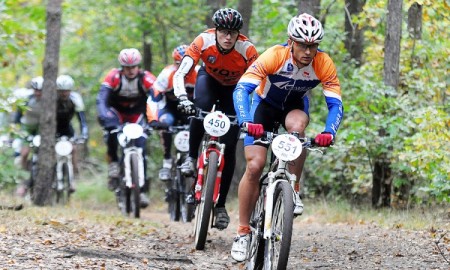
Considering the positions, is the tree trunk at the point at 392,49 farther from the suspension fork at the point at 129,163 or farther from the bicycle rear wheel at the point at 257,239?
the bicycle rear wheel at the point at 257,239

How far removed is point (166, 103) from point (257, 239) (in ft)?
18.2

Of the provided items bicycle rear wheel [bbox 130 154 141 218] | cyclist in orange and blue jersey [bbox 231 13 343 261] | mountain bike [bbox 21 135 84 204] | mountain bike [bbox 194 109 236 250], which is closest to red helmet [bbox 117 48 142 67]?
bicycle rear wheel [bbox 130 154 141 218]

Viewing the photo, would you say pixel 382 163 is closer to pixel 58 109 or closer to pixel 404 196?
pixel 404 196

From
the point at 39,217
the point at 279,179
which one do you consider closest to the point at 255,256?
the point at 279,179

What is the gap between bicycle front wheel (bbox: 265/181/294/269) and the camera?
17.5 ft

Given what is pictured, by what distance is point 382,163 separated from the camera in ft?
36.3

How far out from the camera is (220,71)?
7973 mm

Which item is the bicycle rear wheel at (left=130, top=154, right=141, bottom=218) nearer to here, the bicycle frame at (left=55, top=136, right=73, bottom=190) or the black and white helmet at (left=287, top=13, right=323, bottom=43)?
the bicycle frame at (left=55, top=136, right=73, bottom=190)

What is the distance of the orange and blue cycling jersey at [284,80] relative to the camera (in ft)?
20.3

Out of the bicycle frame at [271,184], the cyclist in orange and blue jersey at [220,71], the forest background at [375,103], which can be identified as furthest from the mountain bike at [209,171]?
the forest background at [375,103]

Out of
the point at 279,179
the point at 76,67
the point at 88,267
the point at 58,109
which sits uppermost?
the point at 76,67

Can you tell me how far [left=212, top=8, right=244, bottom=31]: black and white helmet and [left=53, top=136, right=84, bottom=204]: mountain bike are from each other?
5979 millimetres

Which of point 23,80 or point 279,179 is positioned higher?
point 23,80

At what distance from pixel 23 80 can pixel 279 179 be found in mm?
28937
